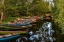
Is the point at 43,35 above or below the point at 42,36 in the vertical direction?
below

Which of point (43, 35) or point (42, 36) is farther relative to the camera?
point (43, 35)

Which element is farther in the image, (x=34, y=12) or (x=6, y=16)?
(x=34, y=12)

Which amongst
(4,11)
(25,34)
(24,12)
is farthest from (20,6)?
(25,34)

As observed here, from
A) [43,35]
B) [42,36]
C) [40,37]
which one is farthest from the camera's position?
[43,35]

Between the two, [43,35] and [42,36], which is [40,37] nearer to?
[42,36]

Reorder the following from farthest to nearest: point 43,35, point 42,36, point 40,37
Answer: point 43,35
point 42,36
point 40,37

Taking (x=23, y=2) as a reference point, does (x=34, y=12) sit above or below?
below

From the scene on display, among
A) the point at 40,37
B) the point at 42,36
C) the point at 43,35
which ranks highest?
the point at 40,37

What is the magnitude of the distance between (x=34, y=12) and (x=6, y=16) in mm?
26439

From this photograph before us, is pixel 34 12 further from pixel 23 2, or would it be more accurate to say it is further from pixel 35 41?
pixel 35 41

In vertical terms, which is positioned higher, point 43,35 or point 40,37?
point 40,37

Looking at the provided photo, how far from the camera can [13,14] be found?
2504 inches

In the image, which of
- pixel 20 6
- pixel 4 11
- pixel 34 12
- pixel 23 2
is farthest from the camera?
pixel 34 12

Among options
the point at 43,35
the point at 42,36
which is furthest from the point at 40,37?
the point at 43,35
